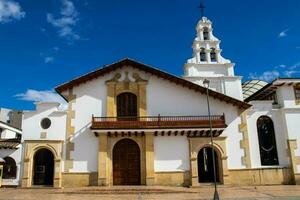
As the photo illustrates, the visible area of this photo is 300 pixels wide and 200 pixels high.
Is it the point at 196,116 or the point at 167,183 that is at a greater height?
the point at 196,116

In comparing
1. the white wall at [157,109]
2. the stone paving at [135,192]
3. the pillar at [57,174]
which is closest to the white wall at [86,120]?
the white wall at [157,109]

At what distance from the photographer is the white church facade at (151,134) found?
73.6 feet

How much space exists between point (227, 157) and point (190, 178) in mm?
3317

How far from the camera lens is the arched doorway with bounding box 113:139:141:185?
22.7 meters

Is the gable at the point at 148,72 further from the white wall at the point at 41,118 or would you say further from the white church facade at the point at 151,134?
the white wall at the point at 41,118

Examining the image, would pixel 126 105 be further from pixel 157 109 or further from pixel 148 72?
pixel 148 72

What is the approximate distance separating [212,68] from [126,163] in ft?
55.2

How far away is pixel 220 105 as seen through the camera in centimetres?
2428

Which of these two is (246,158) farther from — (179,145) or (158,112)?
(158,112)

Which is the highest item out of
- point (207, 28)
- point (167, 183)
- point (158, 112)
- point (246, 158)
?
point (207, 28)

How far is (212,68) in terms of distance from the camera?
34438 mm

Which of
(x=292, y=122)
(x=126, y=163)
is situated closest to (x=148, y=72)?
(x=126, y=163)

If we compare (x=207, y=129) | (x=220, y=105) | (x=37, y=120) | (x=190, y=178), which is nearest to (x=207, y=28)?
(x=220, y=105)

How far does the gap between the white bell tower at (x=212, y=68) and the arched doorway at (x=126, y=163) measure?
13777 mm
